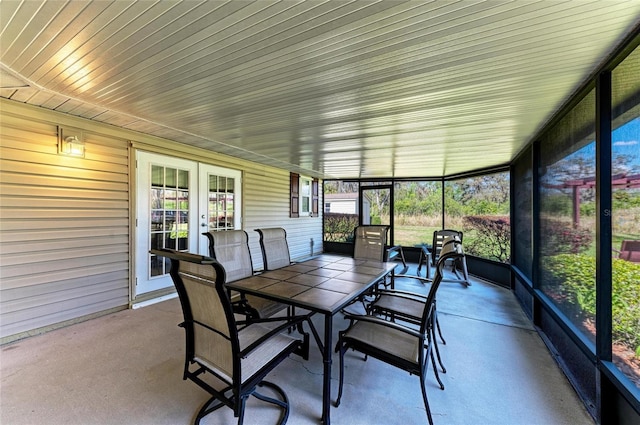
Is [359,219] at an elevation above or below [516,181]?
below

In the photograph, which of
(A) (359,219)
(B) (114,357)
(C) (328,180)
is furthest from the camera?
(C) (328,180)

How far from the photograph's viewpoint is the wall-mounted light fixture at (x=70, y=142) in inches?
114

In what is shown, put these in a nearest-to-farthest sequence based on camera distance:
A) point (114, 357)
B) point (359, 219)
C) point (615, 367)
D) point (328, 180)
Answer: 1. point (615, 367)
2. point (114, 357)
3. point (359, 219)
4. point (328, 180)

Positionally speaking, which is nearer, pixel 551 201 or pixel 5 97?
pixel 5 97

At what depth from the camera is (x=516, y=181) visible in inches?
176

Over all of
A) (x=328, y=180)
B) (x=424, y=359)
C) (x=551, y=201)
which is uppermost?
(x=328, y=180)

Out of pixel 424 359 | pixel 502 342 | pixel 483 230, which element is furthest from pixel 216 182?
pixel 483 230

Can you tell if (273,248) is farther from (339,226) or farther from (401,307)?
(339,226)

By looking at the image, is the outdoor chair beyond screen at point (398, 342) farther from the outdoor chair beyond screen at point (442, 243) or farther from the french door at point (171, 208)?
the outdoor chair beyond screen at point (442, 243)

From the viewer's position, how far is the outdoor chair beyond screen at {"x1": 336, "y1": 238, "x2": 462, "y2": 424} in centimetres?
163

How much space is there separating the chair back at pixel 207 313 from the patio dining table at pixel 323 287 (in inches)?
20.8

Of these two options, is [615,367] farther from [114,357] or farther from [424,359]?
[114,357]

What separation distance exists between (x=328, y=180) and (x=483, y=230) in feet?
14.9

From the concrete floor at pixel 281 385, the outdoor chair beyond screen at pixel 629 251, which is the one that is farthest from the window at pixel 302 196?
the outdoor chair beyond screen at pixel 629 251
